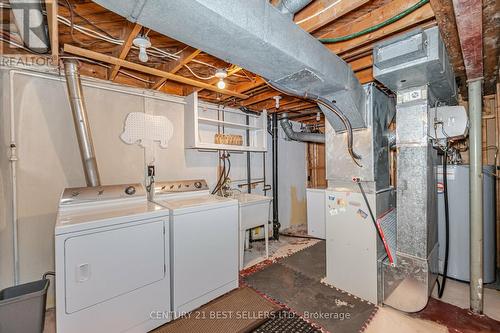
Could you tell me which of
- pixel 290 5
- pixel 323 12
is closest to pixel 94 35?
pixel 290 5

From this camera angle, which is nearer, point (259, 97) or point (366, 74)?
point (366, 74)

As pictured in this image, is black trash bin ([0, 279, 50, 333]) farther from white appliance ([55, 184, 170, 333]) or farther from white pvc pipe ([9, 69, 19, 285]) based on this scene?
white pvc pipe ([9, 69, 19, 285])

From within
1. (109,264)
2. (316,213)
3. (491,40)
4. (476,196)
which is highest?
(491,40)

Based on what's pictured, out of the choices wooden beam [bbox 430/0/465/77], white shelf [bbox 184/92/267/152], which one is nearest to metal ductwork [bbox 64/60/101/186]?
white shelf [bbox 184/92/267/152]

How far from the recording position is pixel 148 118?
286 centimetres

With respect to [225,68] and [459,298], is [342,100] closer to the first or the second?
[225,68]

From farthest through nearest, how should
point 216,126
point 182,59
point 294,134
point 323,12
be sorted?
point 294,134 < point 216,126 < point 182,59 < point 323,12

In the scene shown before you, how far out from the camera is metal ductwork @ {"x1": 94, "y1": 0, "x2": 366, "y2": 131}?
979 millimetres

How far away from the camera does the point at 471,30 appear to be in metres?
1.43

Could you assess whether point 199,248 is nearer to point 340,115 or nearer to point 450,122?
point 340,115

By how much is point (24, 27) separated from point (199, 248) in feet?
6.97

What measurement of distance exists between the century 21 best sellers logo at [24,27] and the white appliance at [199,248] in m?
1.57

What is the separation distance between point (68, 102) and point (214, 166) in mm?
1916

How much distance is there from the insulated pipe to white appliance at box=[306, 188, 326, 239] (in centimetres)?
210
